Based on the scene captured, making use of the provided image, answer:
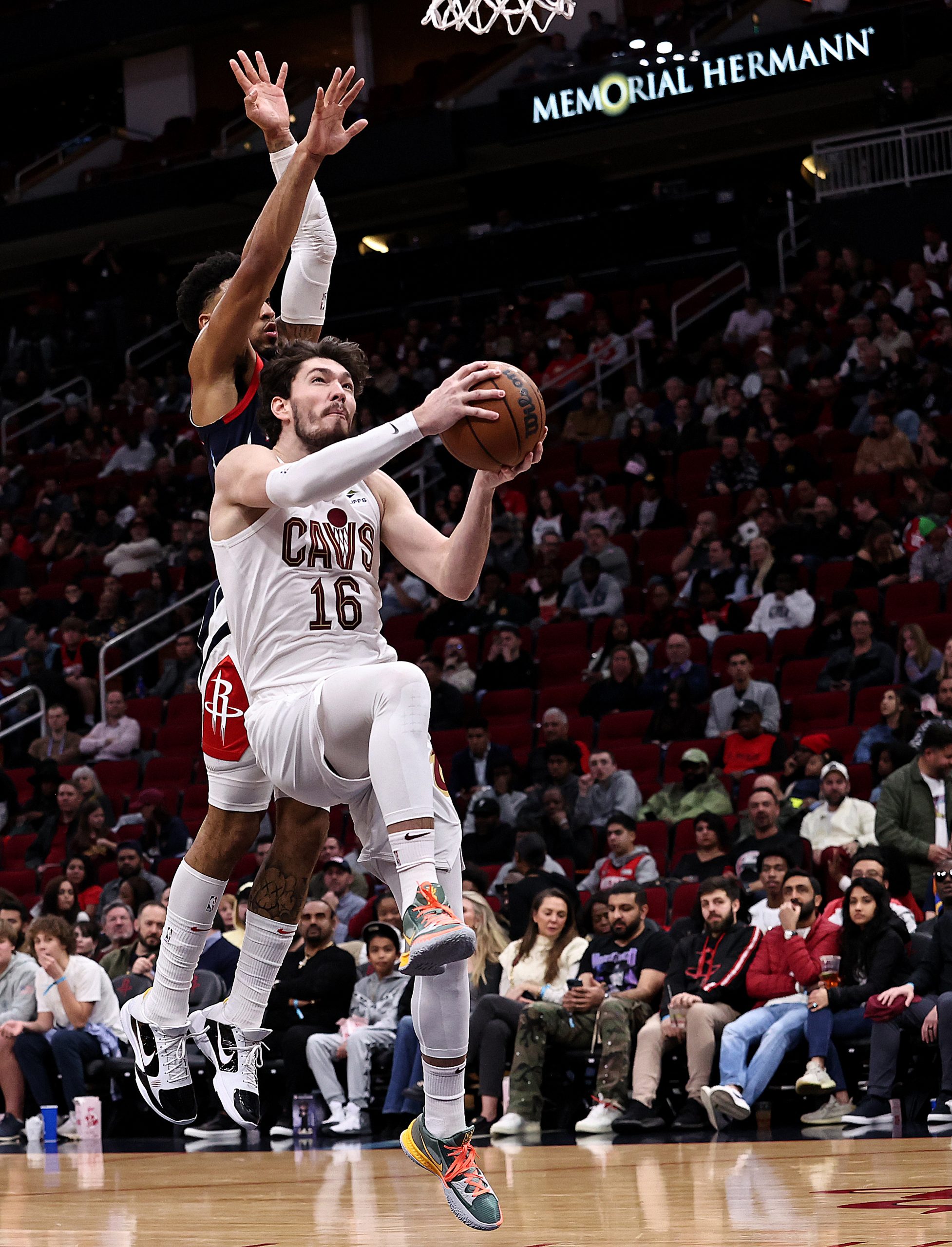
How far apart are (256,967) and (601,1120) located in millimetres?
4179

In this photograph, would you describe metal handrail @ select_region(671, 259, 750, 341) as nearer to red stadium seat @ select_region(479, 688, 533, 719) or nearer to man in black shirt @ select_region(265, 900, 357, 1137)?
red stadium seat @ select_region(479, 688, 533, 719)

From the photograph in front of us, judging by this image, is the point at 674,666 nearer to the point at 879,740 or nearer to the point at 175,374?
the point at 879,740

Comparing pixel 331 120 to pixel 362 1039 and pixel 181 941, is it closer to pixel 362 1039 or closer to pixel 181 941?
pixel 181 941

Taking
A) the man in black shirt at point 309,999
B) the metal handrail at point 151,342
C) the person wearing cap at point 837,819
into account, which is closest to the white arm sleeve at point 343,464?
the man in black shirt at point 309,999

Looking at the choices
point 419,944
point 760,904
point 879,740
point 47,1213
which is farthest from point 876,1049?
point 419,944

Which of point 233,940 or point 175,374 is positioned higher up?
point 175,374

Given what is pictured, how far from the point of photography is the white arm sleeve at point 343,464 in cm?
444

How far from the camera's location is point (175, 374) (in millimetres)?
23094

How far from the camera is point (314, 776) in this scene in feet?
15.4

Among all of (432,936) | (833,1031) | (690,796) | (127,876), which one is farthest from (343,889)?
(432,936)

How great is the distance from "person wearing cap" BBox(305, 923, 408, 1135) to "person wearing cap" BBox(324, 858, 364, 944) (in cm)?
139

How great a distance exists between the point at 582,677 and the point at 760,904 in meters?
4.45

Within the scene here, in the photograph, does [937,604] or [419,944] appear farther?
[937,604]

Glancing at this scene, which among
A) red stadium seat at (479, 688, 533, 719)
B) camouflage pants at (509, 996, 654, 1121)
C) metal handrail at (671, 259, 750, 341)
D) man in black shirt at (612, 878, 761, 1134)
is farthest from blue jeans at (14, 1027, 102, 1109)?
metal handrail at (671, 259, 750, 341)
